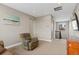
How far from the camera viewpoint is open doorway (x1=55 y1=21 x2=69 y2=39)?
23.1 feet

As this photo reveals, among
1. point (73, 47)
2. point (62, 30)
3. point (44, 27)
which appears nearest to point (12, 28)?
point (44, 27)

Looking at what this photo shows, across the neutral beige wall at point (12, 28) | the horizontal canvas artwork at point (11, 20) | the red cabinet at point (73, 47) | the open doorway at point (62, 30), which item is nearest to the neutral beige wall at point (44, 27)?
the neutral beige wall at point (12, 28)

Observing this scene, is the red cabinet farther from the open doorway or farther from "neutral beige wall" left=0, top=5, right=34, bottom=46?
the open doorway

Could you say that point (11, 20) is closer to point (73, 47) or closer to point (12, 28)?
point (12, 28)

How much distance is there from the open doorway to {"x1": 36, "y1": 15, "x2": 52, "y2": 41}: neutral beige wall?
1.94 m

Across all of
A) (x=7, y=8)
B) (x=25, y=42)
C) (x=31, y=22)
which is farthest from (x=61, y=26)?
(x=7, y=8)

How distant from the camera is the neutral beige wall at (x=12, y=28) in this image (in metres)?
2.98

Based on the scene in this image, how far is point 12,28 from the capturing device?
11.2ft

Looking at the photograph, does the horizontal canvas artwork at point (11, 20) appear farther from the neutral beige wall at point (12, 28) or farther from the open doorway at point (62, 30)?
the open doorway at point (62, 30)

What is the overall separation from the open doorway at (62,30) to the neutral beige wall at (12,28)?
3.54m

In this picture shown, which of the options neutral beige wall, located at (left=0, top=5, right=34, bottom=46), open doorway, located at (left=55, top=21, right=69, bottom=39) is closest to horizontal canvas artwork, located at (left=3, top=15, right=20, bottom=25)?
neutral beige wall, located at (left=0, top=5, right=34, bottom=46)

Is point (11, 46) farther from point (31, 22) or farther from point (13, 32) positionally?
point (31, 22)

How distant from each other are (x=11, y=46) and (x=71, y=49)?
8.16 feet

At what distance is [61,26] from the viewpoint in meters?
7.32
